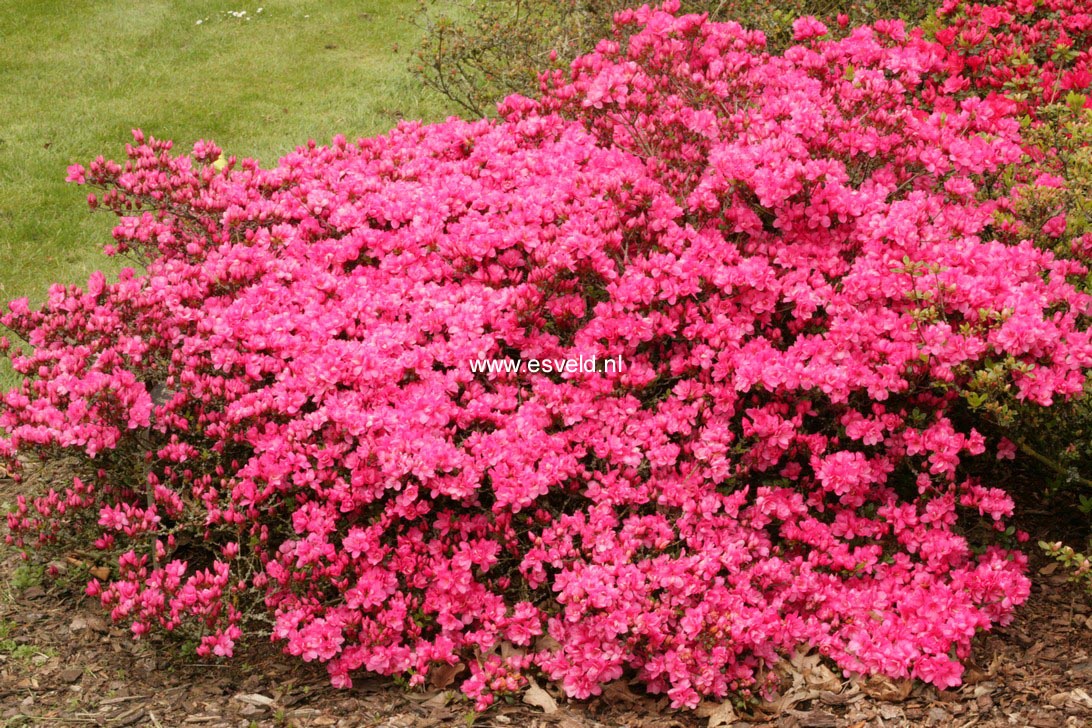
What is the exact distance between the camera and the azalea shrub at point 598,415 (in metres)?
3.69

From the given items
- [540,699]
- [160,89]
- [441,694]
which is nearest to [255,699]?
[441,694]

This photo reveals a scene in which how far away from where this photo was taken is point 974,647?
3.80 m

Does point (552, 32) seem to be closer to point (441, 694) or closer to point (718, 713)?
point (441, 694)

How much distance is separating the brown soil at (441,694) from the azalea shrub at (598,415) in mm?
117

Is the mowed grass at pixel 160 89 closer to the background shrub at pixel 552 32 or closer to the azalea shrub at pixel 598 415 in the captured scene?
the background shrub at pixel 552 32

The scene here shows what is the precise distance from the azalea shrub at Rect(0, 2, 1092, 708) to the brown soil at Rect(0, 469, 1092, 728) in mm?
117

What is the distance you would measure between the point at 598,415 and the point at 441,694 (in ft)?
4.15

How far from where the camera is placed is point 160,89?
10.6 metres

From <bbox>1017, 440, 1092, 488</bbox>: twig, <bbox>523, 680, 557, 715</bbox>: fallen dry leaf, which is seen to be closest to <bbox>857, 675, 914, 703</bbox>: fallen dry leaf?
<bbox>1017, 440, 1092, 488</bbox>: twig

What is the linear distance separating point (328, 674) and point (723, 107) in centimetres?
342

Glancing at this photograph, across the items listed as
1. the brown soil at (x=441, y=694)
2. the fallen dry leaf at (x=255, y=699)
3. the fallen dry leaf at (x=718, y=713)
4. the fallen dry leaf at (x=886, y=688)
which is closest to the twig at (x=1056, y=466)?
the brown soil at (x=441, y=694)

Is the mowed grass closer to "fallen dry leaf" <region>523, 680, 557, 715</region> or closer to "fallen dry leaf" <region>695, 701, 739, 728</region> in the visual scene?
"fallen dry leaf" <region>523, 680, 557, 715</region>

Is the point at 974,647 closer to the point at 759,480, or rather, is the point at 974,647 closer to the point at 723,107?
the point at 759,480

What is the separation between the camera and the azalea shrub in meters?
3.69
